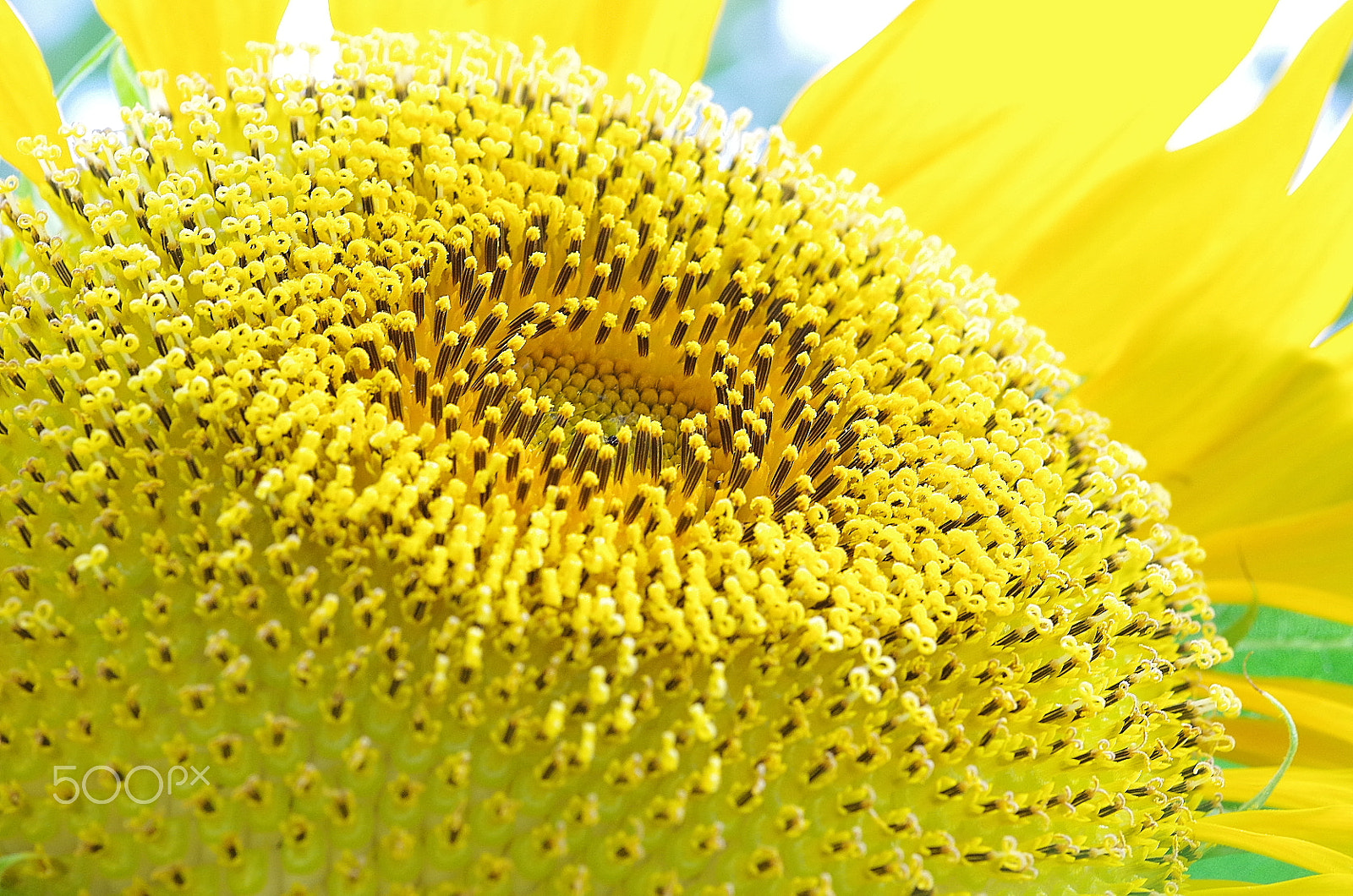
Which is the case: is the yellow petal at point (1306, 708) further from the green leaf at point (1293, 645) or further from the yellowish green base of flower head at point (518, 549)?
the yellowish green base of flower head at point (518, 549)

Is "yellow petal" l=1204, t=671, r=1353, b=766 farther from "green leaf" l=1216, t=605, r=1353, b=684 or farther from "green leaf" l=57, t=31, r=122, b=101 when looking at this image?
"green leaf" l=57, t=31, r=122, b=101

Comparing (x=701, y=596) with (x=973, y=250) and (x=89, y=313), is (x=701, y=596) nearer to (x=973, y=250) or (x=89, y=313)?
(x=89, y=313)

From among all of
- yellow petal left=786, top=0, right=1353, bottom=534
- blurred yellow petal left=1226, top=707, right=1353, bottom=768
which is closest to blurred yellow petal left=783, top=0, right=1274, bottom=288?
yellow petal left=786, top=0, right=1353, bottom=534

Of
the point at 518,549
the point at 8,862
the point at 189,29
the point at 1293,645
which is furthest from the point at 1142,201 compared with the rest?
the point at 8,862

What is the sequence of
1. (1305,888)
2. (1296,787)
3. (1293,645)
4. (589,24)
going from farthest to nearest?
(589,24) → (1293,645) → (1296,787) → (1305,888)

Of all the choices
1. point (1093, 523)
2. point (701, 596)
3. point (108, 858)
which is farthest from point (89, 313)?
point (1093, 523)

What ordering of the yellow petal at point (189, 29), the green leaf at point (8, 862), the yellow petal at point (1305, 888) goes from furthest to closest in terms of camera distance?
1. the yellow petal at point (189, 29)
2. the yellow petal at point (1305, 888)
3. the green leaf at point (8, 862)

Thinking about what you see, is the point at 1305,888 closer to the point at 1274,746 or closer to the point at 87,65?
the point at 1274,746

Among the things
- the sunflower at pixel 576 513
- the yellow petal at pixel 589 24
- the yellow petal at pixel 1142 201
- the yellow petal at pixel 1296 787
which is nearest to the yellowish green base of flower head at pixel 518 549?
the sunflower at pixel 576 513
